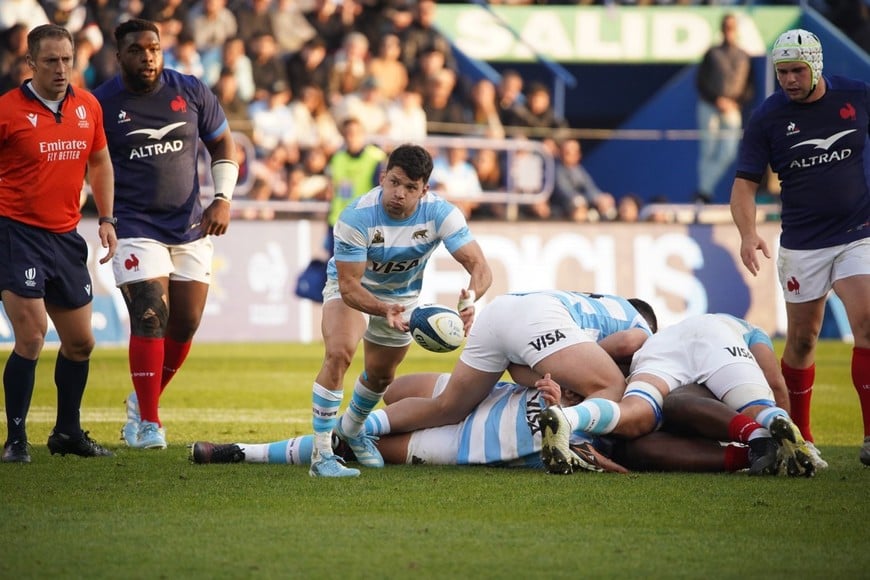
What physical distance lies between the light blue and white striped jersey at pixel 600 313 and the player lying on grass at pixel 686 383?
32 centimetres

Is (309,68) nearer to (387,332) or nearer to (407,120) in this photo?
(407,120)

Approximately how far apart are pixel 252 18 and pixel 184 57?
8.16ft

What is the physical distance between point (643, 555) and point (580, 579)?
501 mm

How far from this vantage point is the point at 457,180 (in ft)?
65.1


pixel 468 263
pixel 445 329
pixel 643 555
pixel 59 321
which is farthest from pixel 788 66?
pixel 59 321

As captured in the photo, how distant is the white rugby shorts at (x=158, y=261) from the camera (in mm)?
9031

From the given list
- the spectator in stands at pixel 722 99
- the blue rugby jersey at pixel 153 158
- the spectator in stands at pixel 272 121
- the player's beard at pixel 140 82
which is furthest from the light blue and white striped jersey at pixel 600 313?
the spectator in stands at pixel 722 99

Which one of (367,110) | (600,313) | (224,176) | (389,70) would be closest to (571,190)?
(389,70)

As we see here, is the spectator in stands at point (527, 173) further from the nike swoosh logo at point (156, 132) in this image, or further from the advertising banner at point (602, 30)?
the nike swoosh logo at point (156, 132)

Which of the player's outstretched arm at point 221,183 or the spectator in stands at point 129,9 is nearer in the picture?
the player's outstretched arm at point 221,183

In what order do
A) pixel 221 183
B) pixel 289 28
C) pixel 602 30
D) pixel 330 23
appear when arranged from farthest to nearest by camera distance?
pixel 602 30
pixel 330 23
pixel 289 28
pixel 221 183

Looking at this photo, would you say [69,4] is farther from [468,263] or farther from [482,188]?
[468,263]

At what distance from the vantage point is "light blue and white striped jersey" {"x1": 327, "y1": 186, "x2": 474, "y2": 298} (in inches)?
300

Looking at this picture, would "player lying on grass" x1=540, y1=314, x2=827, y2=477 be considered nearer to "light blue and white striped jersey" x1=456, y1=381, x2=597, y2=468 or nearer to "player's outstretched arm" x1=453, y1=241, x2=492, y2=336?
"light blue and white striped jersey" x1=456, y1=381, x2=597, y2=468
